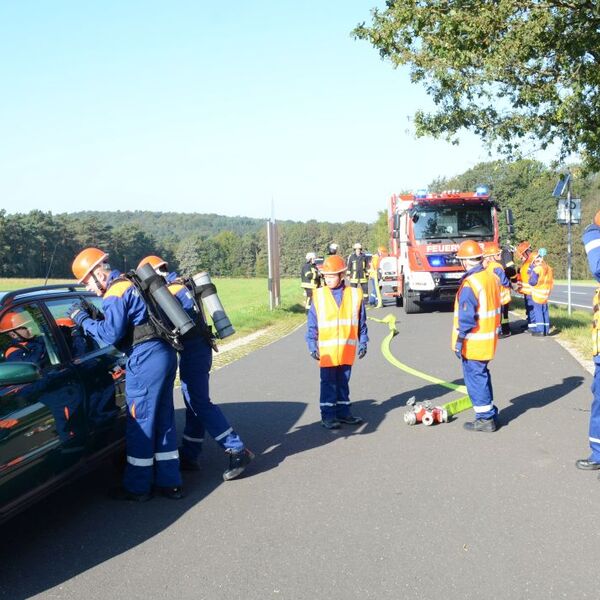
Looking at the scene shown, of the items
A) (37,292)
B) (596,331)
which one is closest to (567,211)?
(596,331)

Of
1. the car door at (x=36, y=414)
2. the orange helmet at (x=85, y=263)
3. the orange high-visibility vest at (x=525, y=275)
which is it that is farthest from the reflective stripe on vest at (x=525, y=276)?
the car door at (x=36, y=414)

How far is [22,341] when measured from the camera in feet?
14.9

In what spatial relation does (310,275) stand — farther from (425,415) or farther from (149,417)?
(149,417)

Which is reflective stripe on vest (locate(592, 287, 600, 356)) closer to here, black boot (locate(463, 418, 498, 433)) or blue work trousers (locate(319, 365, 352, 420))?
black boot (locate(463, 418, 498, 433))

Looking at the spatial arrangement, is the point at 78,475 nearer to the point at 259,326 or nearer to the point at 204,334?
the point at 204,334

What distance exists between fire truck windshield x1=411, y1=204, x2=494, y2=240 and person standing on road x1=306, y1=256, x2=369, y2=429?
11.0 m

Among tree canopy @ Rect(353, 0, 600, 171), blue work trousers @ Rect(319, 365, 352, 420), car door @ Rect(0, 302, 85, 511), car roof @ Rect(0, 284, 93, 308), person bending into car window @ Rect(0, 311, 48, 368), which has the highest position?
tree canopy @ Rect(353, 0, 600, 171)

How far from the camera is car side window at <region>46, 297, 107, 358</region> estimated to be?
498 cm

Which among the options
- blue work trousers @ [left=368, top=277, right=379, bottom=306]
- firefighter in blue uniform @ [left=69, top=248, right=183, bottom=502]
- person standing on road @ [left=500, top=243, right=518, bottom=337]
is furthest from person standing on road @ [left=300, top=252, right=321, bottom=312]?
firefighter in blue uniform @ [left=69, top=248, right=183, bottom=502]

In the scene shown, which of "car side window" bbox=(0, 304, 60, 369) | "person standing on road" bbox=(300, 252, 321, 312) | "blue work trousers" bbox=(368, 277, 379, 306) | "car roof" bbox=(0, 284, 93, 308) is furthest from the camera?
"blue work trousers" bbox=(368, 277, 379, 306)

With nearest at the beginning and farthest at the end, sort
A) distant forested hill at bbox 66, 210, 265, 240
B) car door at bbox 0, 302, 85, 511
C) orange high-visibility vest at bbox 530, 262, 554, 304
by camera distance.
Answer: car door at bbox 0, 302, 85, 511 < orange high-visibility vest at bbox 530, 262, 554, 304 < distant forested hill at bbox 66, 210, 265, 240

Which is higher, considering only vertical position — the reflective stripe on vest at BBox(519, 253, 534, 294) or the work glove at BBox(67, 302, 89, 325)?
the work glove at BBox(67, 302, 89, 325)

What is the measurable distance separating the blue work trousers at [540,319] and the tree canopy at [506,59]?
11.1 ft

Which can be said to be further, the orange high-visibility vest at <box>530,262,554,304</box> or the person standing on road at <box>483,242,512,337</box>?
the orange high-visibility vest at <box>530,262,554,304</box>
